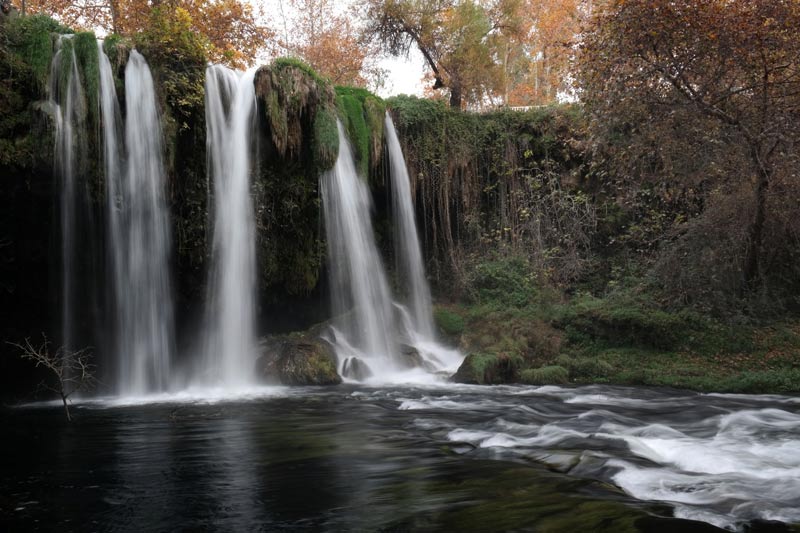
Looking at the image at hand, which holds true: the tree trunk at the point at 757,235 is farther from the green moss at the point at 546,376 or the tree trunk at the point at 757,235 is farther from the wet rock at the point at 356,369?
the wet rock at the point at 356,369

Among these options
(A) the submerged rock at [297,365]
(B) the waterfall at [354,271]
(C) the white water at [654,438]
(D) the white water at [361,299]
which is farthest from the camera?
(B) the waterfall at [354,271]

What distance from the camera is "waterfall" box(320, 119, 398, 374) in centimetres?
1379

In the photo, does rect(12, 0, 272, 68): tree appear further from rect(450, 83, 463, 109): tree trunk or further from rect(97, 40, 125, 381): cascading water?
rect(97, 40, 125, 381): cascading water

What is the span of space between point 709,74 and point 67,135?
466 inches

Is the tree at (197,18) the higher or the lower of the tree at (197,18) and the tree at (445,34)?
the higher

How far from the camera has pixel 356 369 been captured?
13.3 meters

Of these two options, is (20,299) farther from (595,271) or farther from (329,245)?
(595,271)

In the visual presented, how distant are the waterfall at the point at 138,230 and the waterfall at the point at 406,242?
22.6 ft

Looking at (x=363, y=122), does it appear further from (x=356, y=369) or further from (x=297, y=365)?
(x=297, y=365)

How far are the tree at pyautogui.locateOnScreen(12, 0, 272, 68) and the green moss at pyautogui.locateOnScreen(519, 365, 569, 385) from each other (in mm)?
16497

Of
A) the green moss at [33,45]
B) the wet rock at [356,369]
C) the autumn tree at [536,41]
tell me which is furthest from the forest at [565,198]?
the autumn tree at [536,41]

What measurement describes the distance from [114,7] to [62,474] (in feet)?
64.6

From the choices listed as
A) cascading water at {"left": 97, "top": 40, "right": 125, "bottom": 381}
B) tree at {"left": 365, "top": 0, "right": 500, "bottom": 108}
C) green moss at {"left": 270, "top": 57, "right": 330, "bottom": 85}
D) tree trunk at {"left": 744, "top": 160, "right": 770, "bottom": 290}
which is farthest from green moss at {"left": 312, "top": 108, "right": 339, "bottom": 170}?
tree at {"left": 365, "top": 0, "right": 500, "bottom": 108}

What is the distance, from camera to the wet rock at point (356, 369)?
13219 millimetres
